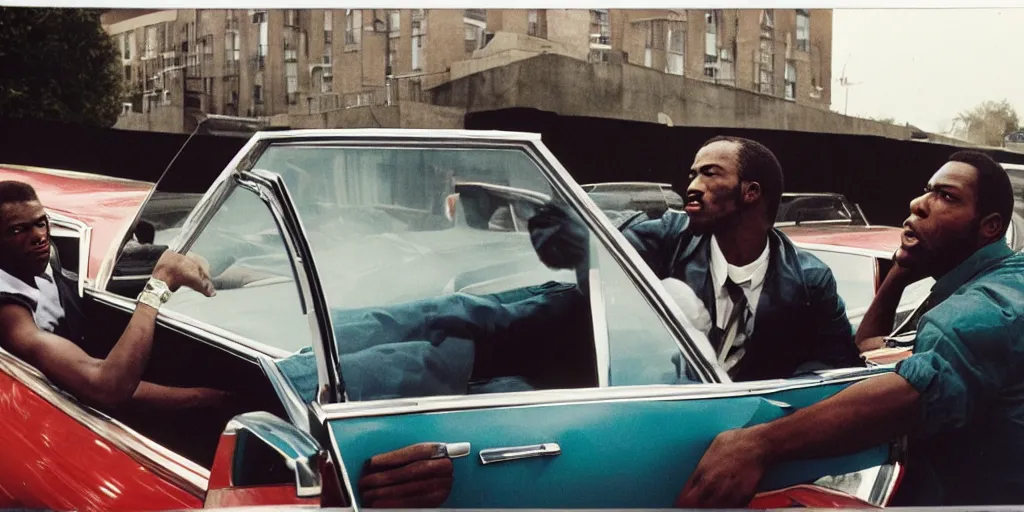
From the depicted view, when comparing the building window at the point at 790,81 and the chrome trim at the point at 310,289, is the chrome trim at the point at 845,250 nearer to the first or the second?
the building window at the point at 790,81

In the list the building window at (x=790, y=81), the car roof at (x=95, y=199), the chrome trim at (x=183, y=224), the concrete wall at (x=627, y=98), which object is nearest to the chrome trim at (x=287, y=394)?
the chrome trim at (x=183, y=224)

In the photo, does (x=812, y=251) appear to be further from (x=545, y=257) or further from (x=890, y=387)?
(x=545, y=257)

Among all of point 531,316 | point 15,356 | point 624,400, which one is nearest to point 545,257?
point 531,316

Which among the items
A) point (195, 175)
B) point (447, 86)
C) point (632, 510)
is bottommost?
point (632, 510)

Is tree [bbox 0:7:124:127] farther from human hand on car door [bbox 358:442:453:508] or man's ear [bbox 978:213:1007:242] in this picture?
man's ear [bbox 978:213:1007:242]

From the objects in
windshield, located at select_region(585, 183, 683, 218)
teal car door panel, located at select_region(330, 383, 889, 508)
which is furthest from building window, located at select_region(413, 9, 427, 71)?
teal car door panel, located at select_region(330, 383, 889, 508)

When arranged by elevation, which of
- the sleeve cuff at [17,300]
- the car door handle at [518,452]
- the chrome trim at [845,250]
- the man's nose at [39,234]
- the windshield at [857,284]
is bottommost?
the car door handle at [518,452]
